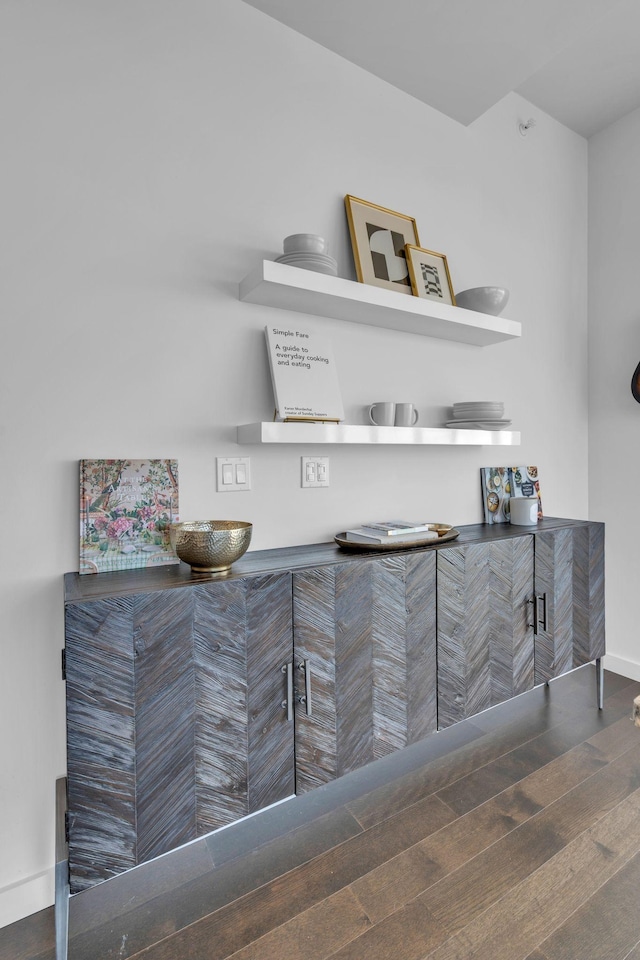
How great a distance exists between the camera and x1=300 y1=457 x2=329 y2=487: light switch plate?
1755mm

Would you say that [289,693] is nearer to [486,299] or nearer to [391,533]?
[391,533]

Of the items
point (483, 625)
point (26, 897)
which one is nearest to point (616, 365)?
point (483, 625)

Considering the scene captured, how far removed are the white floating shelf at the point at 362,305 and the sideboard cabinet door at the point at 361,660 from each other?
2.93 ft

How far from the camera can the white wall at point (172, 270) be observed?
1.29m

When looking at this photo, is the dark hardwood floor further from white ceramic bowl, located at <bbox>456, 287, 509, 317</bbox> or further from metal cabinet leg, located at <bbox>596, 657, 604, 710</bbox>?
white ceramic bowl, located at <bbox>456, 287, 509, 317</bbox>

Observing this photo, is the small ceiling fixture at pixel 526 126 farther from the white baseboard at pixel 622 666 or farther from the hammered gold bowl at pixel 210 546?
the white baseboard at pixel 622 666

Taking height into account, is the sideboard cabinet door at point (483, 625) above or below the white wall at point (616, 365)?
below

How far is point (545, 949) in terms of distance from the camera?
44.7 inches

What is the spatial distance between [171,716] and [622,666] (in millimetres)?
2471

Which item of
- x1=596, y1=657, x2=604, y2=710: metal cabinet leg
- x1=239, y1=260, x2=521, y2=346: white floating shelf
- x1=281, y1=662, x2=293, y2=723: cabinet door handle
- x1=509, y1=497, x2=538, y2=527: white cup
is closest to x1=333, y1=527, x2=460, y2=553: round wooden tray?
x1=281, y1=662, x2=293, y2=723: cabinet door handle

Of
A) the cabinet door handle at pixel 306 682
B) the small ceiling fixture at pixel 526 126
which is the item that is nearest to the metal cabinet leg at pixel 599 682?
the cabinet door handle at pixel 306 682

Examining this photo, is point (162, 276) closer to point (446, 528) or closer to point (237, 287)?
point (237, 287)

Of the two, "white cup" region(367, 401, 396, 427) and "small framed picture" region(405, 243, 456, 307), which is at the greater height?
"small framed picture" region(405, 243, 456, 307)

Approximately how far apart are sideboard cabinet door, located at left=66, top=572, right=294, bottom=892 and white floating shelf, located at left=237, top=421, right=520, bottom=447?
45 centimetres
